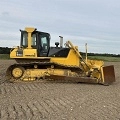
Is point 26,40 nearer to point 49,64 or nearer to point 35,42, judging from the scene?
point 35,42

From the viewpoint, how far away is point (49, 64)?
56.3 feet

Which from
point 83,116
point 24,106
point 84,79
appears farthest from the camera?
point 84,79

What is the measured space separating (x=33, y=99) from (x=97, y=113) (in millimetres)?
2789

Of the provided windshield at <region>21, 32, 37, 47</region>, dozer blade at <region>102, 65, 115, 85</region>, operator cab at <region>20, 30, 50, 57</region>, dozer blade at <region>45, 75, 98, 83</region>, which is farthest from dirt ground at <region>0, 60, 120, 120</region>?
windshield at <region>21, 32, 37, 47</region>

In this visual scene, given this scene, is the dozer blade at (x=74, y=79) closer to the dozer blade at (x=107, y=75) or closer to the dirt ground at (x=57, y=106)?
the dozer blade at (x=107, y=75)

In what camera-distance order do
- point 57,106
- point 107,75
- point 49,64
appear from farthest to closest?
point 49,64 → point 107,75 → point 57,106

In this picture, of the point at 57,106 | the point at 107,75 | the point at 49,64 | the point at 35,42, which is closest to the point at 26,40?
the point at 35,42

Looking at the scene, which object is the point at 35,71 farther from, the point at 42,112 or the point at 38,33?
the point at 42,112

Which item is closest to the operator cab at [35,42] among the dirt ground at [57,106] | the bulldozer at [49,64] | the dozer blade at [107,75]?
the bulldozer at [49,64]

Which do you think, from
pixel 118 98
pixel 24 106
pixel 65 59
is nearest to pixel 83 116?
pixel 24 106

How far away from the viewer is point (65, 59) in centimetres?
1759

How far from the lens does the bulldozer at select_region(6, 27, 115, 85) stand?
16.8 metres

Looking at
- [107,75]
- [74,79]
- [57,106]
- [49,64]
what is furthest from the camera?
[49,64]

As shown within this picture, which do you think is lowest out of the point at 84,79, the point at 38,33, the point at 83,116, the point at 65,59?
the point at 83,116
